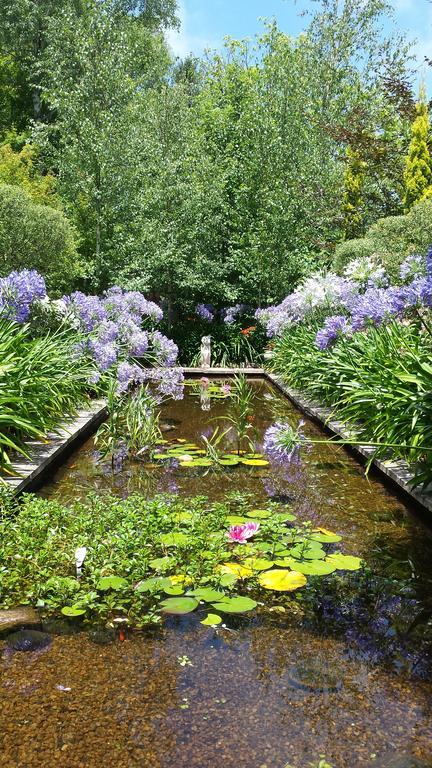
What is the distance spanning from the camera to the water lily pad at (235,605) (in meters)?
3.23

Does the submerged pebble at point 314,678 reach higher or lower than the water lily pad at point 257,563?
lower

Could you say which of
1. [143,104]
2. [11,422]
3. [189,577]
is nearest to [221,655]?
[189,577]

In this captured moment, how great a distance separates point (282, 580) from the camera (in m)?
3.55

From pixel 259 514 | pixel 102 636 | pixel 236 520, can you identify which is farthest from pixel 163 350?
pixel 102 636

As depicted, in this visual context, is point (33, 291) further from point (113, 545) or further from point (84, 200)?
point (84, 200)

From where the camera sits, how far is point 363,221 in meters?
18.5

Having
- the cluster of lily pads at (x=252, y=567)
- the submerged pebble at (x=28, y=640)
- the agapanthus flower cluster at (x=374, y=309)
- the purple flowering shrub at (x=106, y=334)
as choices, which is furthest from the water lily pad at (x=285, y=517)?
the purple flowering shrub at (x=106, y=334)

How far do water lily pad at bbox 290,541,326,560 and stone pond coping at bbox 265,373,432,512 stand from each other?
3.43 feet

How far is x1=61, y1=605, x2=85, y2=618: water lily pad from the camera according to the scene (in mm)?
3154

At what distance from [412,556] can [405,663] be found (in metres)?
1.29

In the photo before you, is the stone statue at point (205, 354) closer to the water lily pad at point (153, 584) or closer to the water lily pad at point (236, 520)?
the water lily pad at point (236, 520)

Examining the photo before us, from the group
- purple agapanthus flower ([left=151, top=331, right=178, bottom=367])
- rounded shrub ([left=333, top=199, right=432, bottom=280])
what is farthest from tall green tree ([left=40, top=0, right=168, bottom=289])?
purple agapanthus flower ([left=151, top=331, right=178, bottom=367])

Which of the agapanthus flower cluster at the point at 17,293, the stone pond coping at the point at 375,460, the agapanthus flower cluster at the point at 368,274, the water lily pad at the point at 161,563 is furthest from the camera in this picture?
the agapanthus flower cluster at the point at 368,274

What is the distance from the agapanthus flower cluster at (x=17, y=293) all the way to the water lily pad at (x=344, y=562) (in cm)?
426
